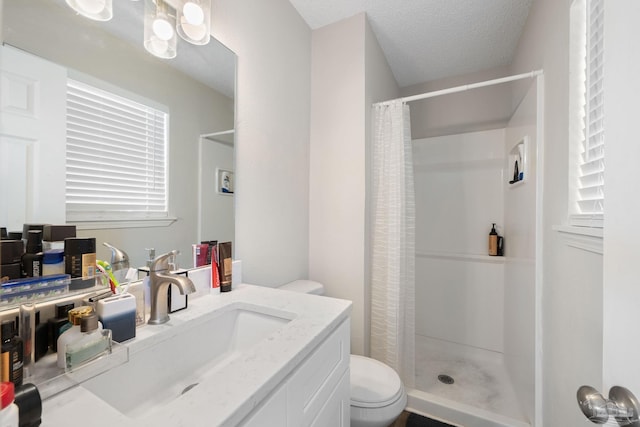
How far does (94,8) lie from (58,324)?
2.86 feet

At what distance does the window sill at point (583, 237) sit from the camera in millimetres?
754

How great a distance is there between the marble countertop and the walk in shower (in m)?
1.27

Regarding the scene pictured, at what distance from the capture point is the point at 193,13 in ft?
3.27

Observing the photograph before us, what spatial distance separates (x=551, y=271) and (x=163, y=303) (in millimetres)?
1577

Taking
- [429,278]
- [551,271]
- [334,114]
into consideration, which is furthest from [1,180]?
[429,278]

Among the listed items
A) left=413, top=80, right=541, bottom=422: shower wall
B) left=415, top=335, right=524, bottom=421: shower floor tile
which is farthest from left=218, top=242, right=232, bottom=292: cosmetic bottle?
left=413, top=80, right=541, bottom=422: shower wall

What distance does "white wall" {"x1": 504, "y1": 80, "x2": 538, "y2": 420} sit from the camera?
1.42 m

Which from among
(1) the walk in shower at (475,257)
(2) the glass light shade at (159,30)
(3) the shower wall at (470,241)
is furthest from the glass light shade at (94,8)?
→ (3) the shower wall at (470,241)

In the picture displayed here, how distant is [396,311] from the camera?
165cm

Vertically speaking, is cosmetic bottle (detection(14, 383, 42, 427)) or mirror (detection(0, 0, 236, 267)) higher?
mirror (detection(0, 0, 236, 267))

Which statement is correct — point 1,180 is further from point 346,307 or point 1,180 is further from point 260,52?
point 260,52

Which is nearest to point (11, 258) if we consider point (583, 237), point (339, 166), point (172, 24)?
point (172, 24)

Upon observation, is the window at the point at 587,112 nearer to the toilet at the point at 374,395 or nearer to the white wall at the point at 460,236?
the toilet at the point at 374,395

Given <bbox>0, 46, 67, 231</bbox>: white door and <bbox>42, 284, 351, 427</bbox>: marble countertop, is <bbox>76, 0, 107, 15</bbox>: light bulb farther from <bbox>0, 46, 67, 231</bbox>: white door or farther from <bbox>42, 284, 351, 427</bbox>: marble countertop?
<bbox>42, 284, 351, 427</bbox>: marble countertop
